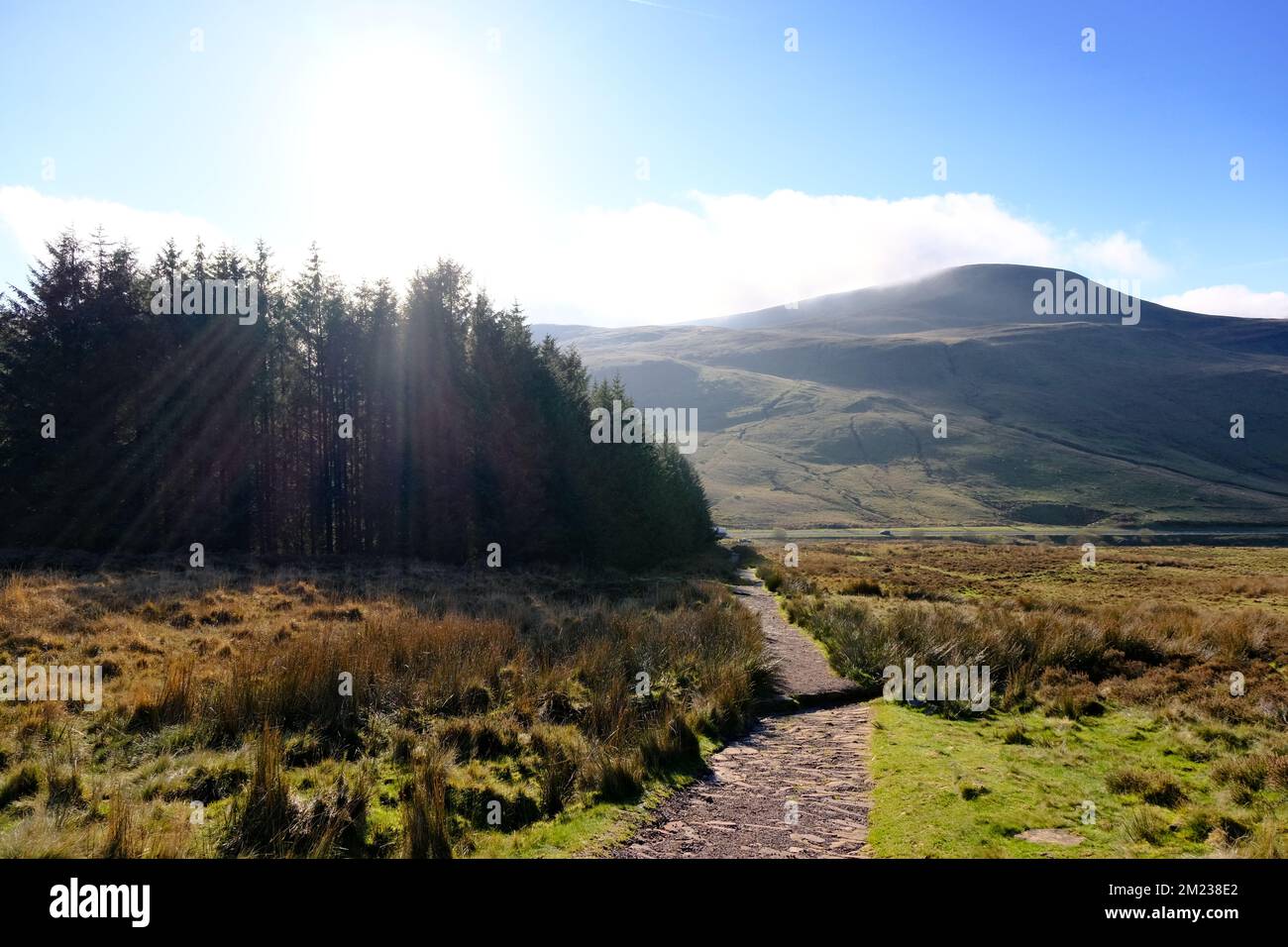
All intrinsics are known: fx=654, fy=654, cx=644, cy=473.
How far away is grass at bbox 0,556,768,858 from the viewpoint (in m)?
5.40

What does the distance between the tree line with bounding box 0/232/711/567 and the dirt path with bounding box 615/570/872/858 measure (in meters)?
23.8

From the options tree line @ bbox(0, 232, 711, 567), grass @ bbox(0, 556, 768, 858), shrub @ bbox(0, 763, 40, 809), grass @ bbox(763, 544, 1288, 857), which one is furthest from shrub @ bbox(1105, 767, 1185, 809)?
tree line @ bbox(0, 232, 711, 567)

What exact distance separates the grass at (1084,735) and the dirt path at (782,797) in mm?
329

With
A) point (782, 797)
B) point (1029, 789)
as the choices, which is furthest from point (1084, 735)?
point (782, 797)

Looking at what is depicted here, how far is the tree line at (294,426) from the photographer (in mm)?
27812

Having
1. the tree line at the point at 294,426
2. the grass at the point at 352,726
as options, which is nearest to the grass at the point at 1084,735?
the grass at the point at 352,726

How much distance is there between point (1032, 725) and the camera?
9906 mm

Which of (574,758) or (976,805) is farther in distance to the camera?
(574,758)

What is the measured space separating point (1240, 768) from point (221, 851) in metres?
9.94
